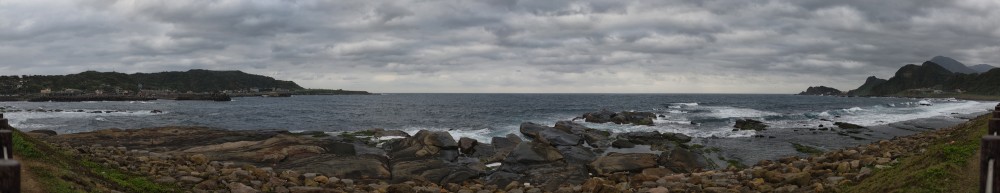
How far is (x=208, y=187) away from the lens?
14.2 meters

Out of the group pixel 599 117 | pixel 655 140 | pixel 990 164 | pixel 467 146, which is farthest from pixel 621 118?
pixel 990 164

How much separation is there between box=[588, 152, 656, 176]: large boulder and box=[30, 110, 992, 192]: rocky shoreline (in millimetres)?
45

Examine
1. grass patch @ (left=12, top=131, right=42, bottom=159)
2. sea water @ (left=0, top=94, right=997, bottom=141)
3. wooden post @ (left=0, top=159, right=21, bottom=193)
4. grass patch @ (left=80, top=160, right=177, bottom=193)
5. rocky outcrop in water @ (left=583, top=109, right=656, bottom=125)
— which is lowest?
sea water @ (left=0, top=94, right=997, bottom=141)

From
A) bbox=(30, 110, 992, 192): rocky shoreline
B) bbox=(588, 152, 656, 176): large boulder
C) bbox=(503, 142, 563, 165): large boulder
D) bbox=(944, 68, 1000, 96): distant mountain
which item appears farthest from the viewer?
bbox=(944, 68, 1000, 96): distant mountain

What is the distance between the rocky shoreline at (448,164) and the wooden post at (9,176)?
10.0 m

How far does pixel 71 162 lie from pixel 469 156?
18154 mm

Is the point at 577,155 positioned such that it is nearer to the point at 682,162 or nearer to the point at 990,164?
the point at 682,162

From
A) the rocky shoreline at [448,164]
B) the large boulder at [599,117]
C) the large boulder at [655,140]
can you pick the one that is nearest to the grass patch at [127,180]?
the rocky shoreline at [448,164]

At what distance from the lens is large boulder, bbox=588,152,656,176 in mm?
22844

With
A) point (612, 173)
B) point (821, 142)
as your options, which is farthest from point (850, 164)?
point (821, 142)

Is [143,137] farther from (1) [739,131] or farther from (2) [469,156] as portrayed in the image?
(1) [739,131]

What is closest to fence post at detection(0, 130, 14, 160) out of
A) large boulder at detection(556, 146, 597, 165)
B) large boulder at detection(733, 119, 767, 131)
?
large boulder at detection(556, 146, 597, 165)

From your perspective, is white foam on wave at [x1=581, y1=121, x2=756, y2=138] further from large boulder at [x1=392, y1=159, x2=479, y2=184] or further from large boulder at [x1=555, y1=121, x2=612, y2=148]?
large boulder at [x1=392, y1=159, x2=479, y2=184]

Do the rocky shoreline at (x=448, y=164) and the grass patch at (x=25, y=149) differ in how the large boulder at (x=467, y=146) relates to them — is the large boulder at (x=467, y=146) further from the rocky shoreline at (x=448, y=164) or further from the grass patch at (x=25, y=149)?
the grass patch at (x=25, y=149)
